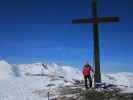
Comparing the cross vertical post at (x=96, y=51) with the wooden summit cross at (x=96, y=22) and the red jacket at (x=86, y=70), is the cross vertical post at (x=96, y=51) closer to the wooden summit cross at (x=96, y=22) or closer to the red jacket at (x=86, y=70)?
the wooden summit cross at (x=96, y=22)

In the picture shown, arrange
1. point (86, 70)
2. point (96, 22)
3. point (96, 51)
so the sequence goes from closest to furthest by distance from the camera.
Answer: point (86, 70) < point (96, 51) < point (96, 22)

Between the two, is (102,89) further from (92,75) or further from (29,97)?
(29,97)

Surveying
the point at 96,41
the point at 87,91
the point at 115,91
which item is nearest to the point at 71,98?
the point at 87,91

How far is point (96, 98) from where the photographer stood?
26.1 m

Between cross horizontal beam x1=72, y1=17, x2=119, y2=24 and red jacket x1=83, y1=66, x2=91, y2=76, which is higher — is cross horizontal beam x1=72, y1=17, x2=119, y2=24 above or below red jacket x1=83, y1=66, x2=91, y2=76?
above

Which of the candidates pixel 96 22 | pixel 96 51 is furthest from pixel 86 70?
pixel 96 22

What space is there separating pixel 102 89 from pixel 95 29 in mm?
5179

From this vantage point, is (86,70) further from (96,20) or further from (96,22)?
(96,20)

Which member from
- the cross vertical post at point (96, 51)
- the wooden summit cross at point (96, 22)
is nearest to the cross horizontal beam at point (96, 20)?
the wooden summit cross at point (96, 22)

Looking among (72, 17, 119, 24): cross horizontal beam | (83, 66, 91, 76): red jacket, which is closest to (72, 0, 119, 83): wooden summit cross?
(72, 17, 119, 24): cross horizontal beam

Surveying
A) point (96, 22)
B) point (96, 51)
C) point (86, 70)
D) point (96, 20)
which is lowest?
point (86, 70)

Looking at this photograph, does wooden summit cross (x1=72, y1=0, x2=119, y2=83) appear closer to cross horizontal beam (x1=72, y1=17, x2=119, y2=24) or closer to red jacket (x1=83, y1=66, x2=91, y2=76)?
cross horizontal beam (x1=72, y1=17, x2=119, y2=24)

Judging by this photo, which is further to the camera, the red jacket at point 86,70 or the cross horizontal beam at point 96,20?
the cross horizontal beam at point 96,20

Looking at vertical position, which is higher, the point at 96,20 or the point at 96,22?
the point at 96,20
